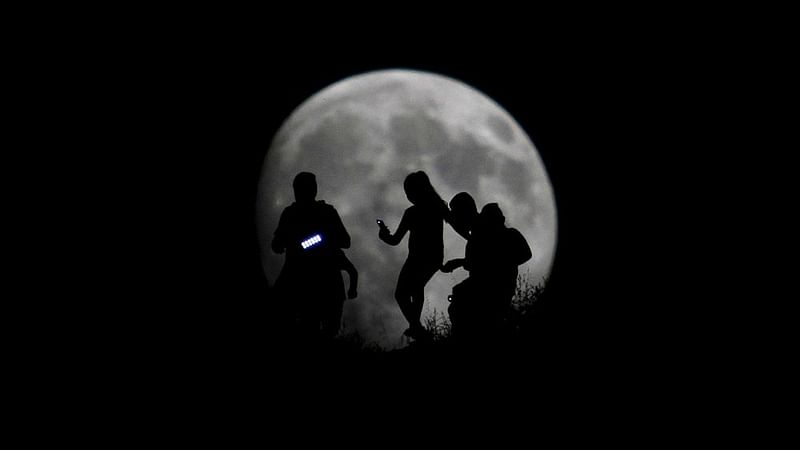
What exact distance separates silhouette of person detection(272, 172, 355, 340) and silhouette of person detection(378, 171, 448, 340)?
638mm

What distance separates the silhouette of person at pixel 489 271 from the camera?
20.6ft

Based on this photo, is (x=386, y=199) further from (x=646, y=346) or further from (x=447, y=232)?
(x=646, y=346)

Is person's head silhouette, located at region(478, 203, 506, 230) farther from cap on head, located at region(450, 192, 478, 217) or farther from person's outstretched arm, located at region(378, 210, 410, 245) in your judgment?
person's outstretched arm, located at region(378, 210, 410, 245)

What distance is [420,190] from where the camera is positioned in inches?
267

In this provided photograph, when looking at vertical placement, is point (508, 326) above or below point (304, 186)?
below

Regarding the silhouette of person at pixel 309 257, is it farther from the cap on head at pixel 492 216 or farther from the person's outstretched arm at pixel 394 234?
the cap on head at pixel 492 216

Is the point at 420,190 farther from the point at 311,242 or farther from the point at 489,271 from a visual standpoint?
the point at 311,242

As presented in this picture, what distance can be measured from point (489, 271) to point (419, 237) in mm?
851

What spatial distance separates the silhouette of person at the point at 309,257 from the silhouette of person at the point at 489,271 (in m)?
1.23

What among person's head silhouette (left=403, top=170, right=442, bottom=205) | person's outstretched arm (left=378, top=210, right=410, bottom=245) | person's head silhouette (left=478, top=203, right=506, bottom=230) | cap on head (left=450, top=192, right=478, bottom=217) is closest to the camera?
person's head silhouette (left=478, top=203, right=506, bottom=230)

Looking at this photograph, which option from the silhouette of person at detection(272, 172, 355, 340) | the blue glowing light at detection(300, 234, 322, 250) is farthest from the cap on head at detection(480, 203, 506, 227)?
the blue glowing light at detection(300, 234, 322, 250)

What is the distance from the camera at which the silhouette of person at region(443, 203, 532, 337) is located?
629 cm

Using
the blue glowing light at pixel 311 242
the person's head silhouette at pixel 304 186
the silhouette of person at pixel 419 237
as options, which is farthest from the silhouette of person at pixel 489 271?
the person's head silhouette at pixel 304 186

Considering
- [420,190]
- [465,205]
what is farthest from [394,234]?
[465,205]
